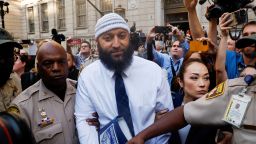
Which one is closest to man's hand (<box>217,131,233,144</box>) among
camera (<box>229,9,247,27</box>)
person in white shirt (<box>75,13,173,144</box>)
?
person in white shirt (<box>75,13,173,144</box>)

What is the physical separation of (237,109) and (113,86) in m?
0.91

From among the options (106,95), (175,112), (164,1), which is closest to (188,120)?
(175,112)

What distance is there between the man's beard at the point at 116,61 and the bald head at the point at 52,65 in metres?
0.33

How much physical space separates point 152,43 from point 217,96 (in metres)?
2.35

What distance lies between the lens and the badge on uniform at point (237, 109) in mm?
1584

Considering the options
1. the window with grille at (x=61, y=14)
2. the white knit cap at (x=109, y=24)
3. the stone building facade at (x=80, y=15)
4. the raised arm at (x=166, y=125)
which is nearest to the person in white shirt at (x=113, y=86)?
the white knit cap at (x=109, y=24)

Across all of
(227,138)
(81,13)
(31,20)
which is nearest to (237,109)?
(227,138)

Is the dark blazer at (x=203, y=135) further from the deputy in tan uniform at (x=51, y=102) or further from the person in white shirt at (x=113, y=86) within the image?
the deputy in tan uniform at (x=51, y=102)

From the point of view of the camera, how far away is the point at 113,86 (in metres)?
2.17

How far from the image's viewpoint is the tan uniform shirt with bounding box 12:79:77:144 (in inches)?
84.7

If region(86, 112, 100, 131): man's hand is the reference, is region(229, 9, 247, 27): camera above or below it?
above

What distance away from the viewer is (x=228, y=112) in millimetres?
1635

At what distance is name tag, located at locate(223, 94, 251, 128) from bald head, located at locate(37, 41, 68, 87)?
4.27 ft

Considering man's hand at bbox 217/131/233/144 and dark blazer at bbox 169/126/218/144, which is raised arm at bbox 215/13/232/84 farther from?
man's hand at bbox 217/131/233/144
